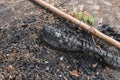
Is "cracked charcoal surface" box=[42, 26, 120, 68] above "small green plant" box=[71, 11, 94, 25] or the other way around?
the other way around

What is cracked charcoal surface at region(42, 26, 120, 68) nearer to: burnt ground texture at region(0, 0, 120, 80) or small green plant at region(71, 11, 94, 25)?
burnt ground texture at region(0, 0, 120, 80)

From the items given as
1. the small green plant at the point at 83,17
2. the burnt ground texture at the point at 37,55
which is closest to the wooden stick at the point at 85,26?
the burnt ground texture at the point at 37,55

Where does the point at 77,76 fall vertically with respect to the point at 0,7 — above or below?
below

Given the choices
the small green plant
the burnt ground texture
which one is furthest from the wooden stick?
the small green plant

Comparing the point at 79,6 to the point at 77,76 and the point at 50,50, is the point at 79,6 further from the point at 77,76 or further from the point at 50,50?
the point at 77,76

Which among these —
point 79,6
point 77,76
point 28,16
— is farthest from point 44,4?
point 77,76

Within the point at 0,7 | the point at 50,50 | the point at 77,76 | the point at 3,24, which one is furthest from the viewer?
the point at 0,7

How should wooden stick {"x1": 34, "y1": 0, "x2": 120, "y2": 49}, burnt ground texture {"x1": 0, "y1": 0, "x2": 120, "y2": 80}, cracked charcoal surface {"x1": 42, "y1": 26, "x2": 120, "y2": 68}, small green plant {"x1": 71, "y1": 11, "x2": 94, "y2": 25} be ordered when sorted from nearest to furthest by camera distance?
burnt ground texture {"x1": 0, "y1": 0, "x2": 120, "y2": 80}, cracked charcoal surface {"x1": 42, "y1": 26, "x2": 120, "y2": 68}, wooden stick {"x1": 34, "y1": 0, "x2": 120, "y2": 49}, small green plant {"x1": 71, "y1": 11, "x2": 94, "y2": 25}

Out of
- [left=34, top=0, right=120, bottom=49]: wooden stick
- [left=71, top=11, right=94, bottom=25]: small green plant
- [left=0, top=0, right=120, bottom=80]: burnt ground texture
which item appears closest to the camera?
[left=0, top=0, right=120, bottom=80]: burnt ground texture

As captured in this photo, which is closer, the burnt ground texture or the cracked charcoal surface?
the burnt ground texture
